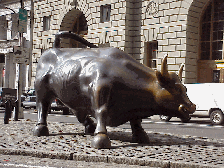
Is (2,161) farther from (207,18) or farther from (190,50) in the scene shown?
(207,18)

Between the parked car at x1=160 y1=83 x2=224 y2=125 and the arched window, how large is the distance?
581cm

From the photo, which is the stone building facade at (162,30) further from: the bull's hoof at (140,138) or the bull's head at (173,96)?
the bull's head at (173,96)

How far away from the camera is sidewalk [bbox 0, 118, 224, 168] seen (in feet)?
21.4

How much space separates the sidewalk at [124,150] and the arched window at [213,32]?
15.5 m

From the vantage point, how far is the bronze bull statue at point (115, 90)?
7832 millimetres

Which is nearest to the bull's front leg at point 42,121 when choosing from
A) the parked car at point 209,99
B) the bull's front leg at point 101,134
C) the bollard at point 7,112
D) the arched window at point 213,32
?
the bull's front leg at point 101,134

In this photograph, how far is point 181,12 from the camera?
23750 mm

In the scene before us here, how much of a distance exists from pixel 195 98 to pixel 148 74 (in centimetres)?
1129

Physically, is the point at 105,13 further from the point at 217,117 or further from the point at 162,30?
the point at 217,117

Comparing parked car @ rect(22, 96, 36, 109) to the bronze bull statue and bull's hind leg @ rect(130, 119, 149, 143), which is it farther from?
bull's hind leg @ rect(130, 119, 149, 143)

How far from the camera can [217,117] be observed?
60.0ft

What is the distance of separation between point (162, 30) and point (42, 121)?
16.2 m

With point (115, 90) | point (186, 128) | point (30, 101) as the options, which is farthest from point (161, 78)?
point (30, 101)

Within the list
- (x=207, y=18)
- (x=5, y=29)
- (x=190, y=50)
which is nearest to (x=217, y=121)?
(x=190, y=50)
